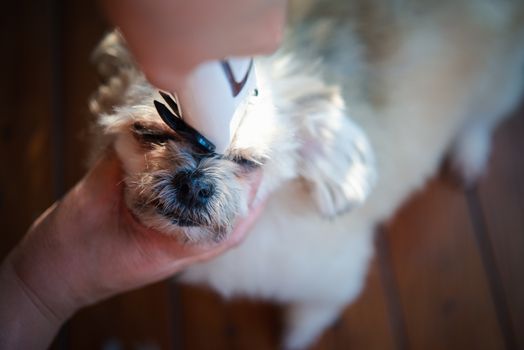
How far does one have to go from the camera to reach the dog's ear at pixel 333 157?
0.74m

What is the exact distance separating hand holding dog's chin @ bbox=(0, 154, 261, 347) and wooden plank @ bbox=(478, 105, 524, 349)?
0.83 meters

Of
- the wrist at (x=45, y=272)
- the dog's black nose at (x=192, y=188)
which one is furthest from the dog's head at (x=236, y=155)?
the wrist at (x=45, y=272)

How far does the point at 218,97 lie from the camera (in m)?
0.47

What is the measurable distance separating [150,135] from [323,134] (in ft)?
0.86

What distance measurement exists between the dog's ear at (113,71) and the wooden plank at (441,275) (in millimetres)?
808

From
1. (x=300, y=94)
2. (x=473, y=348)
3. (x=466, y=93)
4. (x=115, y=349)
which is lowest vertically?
(x=473, y=348)

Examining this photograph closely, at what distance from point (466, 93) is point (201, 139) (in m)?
0.70

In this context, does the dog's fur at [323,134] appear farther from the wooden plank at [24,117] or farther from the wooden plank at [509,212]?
the wooden plank at [24,117]

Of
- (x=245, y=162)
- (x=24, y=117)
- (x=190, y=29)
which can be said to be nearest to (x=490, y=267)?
(x=245, y=162)

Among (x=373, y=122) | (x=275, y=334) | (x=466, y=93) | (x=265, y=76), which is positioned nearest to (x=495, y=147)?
(x=466, y=93)

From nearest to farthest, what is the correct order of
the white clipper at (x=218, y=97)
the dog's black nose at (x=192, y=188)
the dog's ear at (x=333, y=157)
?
the white clipper at (x=218, y=97) → the dog's black nose at (x=192, y=188) → the dog's ear at (x=333, y=157)

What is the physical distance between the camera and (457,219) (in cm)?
130

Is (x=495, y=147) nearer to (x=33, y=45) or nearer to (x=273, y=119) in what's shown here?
(x=273, y=119)

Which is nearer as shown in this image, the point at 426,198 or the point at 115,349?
the point at 115,349
